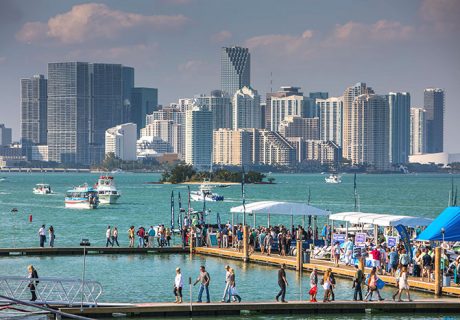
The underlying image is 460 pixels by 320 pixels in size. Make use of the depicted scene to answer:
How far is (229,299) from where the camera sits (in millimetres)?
38219

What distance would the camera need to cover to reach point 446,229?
41562 mm

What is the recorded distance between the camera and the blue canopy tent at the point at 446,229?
4153cm

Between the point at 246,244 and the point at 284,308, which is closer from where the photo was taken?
the point at 284,308

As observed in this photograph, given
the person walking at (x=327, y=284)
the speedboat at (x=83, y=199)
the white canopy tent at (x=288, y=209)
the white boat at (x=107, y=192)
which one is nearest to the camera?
the person walking at (x=327, y=284)

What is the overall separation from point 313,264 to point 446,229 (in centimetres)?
774

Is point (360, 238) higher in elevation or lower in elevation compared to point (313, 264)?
higher

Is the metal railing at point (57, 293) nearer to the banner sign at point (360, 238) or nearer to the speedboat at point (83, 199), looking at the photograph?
the banner sign at point (360, 238)

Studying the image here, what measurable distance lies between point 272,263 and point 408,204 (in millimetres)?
97199

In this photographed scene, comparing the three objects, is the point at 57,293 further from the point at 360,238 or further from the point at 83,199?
the point at 83,199

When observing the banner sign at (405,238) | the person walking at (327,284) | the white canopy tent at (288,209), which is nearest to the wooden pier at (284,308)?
the person walking at (327,284)

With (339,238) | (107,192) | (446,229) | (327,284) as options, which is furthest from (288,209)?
(107,192)

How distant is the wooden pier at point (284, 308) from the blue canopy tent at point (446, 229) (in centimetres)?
425

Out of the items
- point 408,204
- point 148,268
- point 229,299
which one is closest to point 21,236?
point 148,268

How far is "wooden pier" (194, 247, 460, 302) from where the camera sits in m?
41.0
